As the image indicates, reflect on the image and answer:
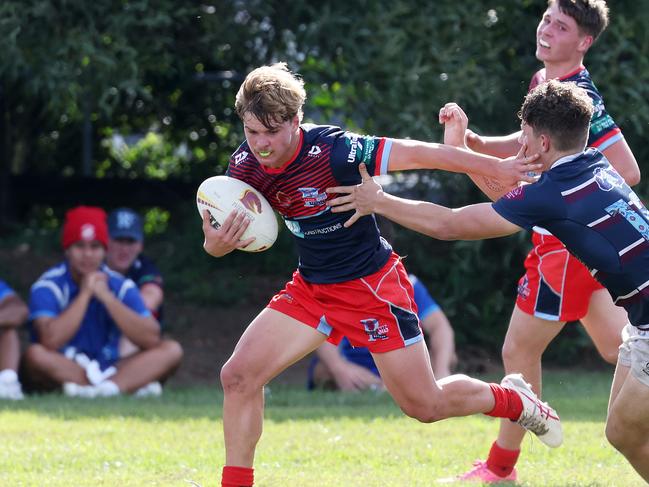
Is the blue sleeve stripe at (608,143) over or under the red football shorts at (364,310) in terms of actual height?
over

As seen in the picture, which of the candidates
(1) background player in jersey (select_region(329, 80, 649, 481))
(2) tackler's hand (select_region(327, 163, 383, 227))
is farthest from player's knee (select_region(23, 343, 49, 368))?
(1) background player in jersey (select_region(329, 80, 649, 481))

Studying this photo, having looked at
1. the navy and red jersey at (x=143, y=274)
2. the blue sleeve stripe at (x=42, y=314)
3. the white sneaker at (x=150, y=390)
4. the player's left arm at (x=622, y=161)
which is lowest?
the white sneaker at (x=150, y=390)

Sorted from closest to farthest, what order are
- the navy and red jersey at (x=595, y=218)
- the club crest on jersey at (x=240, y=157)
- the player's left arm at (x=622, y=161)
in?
the navy and red jersey at (x=595, y=218) < the club crest on jersey at (x=240, y=157) < the player's left arm at (x=622, y=161)

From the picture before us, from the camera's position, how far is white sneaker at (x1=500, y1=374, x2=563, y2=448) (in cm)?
561

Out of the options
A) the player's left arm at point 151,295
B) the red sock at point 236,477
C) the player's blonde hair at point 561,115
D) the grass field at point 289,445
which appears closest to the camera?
the player's blonde hair at point 561,115

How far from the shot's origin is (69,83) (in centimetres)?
940

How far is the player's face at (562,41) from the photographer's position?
6082 mm

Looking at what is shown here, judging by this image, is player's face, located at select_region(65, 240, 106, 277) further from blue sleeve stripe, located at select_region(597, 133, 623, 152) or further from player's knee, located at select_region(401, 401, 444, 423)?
blue sleeve stripe, located at select_region(597, 133, 623, 152)

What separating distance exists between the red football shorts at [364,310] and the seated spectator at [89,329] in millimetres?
3782

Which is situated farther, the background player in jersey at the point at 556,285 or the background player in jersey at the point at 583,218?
the background player in jersey at the point at 556,285

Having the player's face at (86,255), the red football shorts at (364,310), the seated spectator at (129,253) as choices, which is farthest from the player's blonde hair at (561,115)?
the seated spectator at (129,253)

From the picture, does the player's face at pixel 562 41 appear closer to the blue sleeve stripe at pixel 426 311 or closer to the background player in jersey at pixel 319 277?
the background player in jersey at pixel 319 277

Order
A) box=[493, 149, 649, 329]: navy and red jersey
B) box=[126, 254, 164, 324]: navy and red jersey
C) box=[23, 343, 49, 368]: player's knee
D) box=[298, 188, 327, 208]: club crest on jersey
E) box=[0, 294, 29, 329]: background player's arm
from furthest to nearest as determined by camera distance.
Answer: box=[126, 254, 164, 324]: navy and red jersey < box=[0, 294, 29, 329]: background player's arm < box=[23, 343, 49, 368]: player's knee < box=[298, 188, 327, 208]: club crest on jersey < box=[493, 149, 649, 329]: navy and red jersey

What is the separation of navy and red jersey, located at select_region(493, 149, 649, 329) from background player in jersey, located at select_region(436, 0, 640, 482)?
1.02 m
